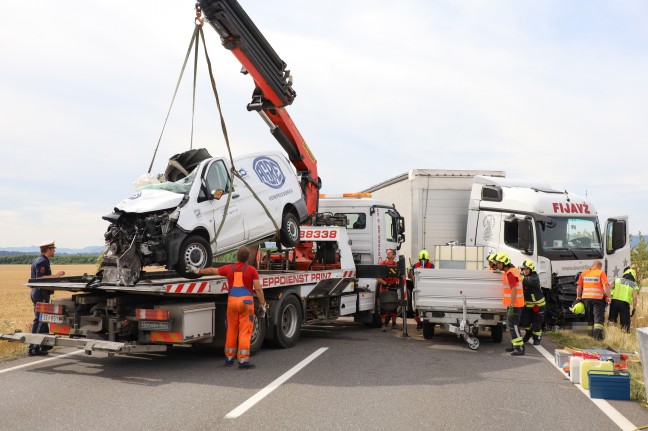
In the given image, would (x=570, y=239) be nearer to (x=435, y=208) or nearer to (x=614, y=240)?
(x=614, y=240)

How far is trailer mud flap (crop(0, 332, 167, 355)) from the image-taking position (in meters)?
7.49

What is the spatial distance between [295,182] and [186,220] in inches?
143

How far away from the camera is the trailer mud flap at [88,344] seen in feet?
24.6

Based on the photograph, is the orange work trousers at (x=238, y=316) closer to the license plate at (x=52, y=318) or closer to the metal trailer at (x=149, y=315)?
the metal trailer at (x=149, y=315)

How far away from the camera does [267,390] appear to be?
22.5 feet

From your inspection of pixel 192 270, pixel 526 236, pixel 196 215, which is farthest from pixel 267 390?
pixel 526 236

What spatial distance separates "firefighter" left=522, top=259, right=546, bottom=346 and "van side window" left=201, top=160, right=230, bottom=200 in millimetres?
5277

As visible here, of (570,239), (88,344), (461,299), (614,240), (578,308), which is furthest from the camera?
(614,240)

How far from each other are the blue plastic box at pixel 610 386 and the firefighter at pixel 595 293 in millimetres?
5455

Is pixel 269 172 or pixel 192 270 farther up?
pixel 269 172

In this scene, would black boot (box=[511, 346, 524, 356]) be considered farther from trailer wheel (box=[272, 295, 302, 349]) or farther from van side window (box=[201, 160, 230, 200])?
van side window (box=[201, 160, 230, 200])

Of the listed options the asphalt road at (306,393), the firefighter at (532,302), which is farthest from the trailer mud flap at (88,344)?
the firefighter at (532,302)

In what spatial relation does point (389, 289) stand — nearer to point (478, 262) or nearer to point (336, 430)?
point (478, 262)

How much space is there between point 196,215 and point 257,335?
2.11m
